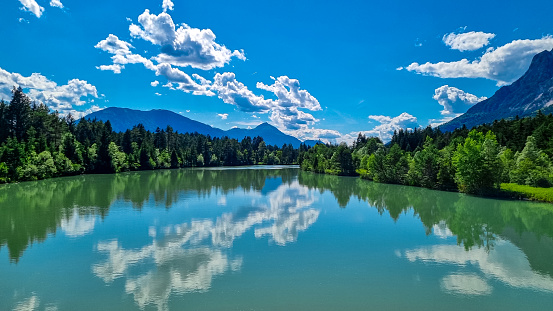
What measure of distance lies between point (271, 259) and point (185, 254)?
538 centimetres

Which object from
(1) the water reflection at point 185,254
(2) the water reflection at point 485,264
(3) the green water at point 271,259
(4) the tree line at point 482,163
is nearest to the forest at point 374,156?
(4) the tree line at point 482,163

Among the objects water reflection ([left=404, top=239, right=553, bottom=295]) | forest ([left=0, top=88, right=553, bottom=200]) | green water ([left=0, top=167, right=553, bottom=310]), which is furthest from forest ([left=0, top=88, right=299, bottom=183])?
water reflection ([left=404, top=239, right=553, bottom=295])

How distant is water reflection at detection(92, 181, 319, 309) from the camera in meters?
15.3

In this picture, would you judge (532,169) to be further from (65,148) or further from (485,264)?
(65,148)

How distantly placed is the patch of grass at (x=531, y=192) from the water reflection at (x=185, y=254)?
3265 cm

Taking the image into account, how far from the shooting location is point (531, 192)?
147 feet

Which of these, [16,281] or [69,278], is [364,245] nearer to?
[69,278]

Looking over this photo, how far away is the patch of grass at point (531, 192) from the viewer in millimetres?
42938

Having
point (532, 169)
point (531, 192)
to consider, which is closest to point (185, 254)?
point (531, 192)

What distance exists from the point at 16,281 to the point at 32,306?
3.80 meters

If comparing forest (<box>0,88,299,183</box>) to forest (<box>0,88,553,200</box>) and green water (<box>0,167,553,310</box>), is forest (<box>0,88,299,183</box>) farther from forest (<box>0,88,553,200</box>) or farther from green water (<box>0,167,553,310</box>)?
green water (<box>0,167,553,310</box>)

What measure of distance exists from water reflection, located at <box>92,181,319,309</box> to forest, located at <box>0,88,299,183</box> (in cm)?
5620

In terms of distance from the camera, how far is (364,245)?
2317cm

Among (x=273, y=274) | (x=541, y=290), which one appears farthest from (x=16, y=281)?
(x=541, y=290)
